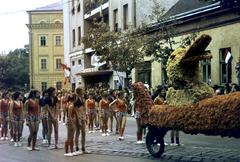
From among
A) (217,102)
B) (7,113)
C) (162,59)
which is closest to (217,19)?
(162,59)

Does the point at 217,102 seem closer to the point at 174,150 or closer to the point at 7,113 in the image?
the point at 174,150

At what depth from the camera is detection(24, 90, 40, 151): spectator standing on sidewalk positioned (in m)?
17.1

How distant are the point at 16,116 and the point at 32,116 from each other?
201 cm

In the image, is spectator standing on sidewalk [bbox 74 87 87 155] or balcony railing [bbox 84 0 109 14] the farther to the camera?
balcony railing [bbox 84 0 109 14]

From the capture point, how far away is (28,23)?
264ft

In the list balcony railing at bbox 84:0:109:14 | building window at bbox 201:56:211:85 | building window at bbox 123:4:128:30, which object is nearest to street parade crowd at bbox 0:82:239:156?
building window at bbox 201:56:211:85

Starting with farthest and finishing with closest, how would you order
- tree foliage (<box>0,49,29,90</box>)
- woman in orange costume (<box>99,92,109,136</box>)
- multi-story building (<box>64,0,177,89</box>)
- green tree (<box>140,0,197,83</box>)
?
tree foliage (<box>0,49,29,90</box>), multi-story building (<box>64,0,177,89</box>), green tree (<box>140,0,197,83</box>), woman in orange costume (<box>99,92,109,136</box>)

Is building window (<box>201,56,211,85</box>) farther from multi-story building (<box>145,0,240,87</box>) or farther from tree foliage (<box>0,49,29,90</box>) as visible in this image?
tree foliage (<box>0,49,29,90</box>)

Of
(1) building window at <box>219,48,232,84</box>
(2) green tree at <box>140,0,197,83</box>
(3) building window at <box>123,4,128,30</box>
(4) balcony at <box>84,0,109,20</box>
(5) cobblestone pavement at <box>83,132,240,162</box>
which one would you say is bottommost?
(5) cobblestone pavement at <box>83,132,240,162</box>

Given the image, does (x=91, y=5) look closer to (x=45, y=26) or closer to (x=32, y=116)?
(x=45, y=26)

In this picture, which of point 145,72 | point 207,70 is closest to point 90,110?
A: point 207,70

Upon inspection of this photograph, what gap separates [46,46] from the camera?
3246 inches

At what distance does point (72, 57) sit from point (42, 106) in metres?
40.1

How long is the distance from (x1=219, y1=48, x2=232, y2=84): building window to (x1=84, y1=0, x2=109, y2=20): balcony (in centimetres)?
1896
